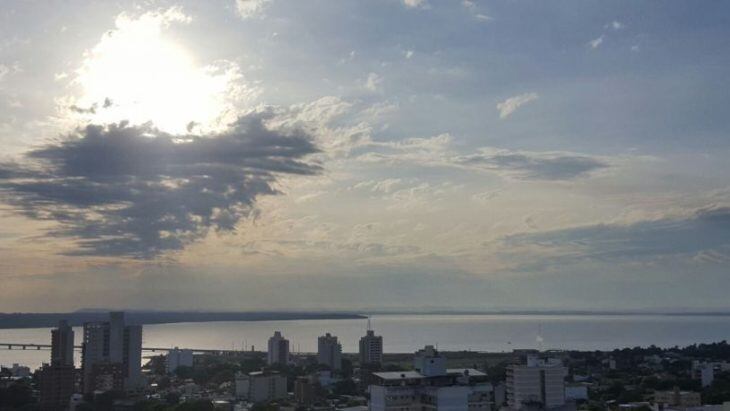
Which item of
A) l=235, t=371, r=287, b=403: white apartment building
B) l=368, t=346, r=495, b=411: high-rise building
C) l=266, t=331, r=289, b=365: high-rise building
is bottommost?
l=235, t=371, r=287, b=403: white apartment building

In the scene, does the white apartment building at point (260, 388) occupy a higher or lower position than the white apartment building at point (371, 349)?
lower

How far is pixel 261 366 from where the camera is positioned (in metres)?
39.1

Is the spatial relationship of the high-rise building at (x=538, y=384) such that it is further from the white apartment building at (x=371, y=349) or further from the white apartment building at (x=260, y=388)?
the white apartment building at (x=371, y=349)

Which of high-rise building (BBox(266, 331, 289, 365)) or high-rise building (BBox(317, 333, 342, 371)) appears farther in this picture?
high-rise building (BBox(266, 331, 289, 365))

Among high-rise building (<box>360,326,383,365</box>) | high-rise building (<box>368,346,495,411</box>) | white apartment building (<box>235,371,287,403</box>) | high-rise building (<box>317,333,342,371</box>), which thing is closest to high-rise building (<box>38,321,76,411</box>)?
white apartment building (<box>235,371,287,403</box>)

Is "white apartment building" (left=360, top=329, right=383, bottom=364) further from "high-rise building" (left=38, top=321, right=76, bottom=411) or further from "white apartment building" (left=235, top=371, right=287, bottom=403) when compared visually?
"high-rise building" (left=38, top=321, right=76, bottom=411)

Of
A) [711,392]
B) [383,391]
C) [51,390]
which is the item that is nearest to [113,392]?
[51,390]

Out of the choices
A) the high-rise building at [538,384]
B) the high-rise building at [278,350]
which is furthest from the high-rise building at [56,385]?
the high-rise building at [278,350]

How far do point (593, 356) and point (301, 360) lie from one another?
51.8ft

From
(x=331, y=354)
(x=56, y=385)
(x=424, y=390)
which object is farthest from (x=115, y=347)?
(x=424, y=390)

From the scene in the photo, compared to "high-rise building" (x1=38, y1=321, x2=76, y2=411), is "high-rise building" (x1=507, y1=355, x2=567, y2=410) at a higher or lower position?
higher

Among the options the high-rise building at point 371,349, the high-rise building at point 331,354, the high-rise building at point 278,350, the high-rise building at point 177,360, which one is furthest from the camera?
the high-rise building at point 278,350

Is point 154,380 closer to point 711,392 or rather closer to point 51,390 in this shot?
point 51,390

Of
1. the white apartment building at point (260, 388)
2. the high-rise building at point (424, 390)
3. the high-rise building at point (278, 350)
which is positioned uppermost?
the high-rise building at point (424, 390)
